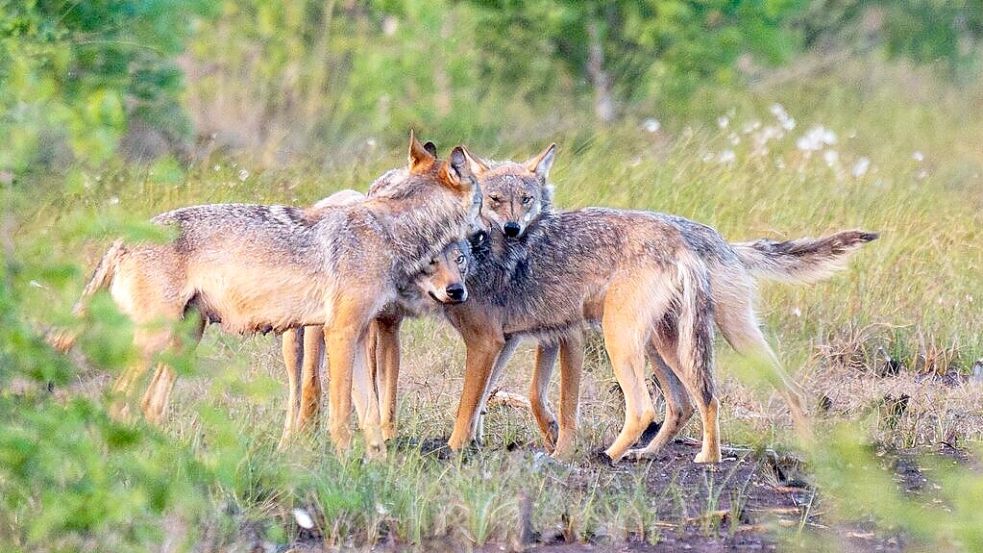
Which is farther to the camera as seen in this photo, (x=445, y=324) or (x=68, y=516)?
(x=445, y=324)

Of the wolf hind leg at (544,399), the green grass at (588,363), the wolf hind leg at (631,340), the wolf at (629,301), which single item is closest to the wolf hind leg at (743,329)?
the wolf at (629,301)

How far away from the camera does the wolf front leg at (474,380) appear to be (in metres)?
6.89

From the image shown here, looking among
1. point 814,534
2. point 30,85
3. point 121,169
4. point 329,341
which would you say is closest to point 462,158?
point 329,341

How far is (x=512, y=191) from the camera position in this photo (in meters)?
7.88

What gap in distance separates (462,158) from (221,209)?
123cm

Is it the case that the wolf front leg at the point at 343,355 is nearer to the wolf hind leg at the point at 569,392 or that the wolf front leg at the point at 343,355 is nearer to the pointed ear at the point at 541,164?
the wolf hind leg at the point at 569,392

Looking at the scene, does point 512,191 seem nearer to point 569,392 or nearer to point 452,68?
point 569,392

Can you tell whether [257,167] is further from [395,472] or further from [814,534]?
[814,534]

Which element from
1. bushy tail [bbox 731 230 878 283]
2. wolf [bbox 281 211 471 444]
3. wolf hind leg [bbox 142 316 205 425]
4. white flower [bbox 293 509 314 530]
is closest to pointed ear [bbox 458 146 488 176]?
wolf [bbox 281 211 471 444]

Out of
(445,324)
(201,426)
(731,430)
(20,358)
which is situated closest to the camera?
(20,358)

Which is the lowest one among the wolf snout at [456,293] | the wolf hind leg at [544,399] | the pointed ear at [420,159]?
the wolf hind leg at [544,399]

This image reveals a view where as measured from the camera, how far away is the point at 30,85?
3.54 metres

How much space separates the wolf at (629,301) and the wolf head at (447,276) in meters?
0.20

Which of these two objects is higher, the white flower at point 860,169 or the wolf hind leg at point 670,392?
the white flower at point 860,169
